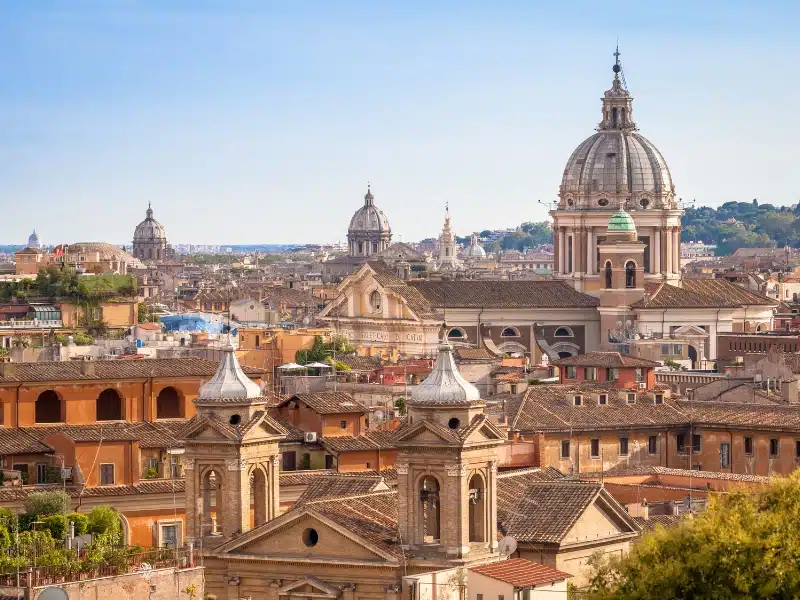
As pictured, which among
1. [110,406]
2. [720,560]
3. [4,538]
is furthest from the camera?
[110,406]

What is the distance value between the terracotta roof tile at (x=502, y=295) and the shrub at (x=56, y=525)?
2009 inches

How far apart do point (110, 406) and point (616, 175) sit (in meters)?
51.7

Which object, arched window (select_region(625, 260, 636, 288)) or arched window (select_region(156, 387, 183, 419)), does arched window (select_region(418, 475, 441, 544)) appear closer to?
arched window (select_region(156, 387, 183, 419))

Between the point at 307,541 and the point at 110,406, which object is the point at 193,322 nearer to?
the point at 110,406

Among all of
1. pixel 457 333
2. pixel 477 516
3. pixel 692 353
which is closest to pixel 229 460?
pixel 477 516

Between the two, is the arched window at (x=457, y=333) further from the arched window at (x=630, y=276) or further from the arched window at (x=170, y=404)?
the arched window at (x=170, y=404)

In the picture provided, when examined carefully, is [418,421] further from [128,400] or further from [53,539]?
[128,400]

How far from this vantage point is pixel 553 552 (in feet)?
117

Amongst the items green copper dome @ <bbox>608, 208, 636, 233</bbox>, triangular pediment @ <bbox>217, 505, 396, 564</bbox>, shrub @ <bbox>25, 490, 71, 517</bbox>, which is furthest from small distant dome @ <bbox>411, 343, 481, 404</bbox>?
green copper dome @ <bbox>608, 208, 636, 233</bbox>

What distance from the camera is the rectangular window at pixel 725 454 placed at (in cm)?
5298

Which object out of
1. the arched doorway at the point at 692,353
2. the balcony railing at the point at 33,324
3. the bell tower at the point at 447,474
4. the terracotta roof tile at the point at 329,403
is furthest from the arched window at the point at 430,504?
the balcony railing at the point at 33,324

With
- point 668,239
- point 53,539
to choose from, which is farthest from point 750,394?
point 668,239

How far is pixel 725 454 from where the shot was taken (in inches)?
2093

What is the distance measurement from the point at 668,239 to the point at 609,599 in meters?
70.5
